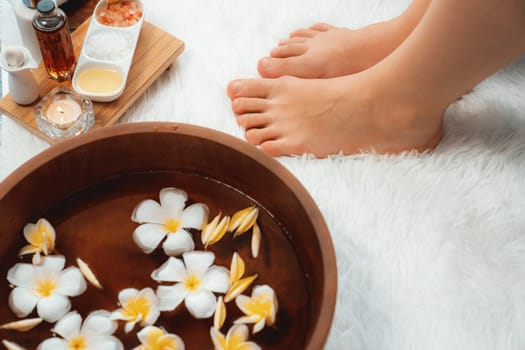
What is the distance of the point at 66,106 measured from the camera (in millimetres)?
1060

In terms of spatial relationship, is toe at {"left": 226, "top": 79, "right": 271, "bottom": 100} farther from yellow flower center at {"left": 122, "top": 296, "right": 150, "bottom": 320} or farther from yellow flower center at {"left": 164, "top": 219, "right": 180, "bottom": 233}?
yellow flower center at {"left": 122, "top": 296, "right": 150, "bottom": 320}

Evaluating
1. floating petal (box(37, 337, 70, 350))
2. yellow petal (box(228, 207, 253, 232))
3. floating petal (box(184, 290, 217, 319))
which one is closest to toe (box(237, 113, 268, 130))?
yellow petal (box(228, 207, 253, 232))

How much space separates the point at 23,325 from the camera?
2.43 feet

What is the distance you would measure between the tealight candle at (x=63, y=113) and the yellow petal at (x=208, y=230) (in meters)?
0.35

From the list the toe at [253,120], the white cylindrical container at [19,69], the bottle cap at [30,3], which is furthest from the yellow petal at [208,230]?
the bottle cap at [30,3]

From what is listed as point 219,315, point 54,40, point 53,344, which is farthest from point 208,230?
point 54,40

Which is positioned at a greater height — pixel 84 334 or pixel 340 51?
pixel 340 51

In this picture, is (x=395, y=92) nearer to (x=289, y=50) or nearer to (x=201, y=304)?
(x=289, y=50)

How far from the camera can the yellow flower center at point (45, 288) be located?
2.53 feet

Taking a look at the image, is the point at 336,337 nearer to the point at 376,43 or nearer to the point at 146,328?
the point at 146,328

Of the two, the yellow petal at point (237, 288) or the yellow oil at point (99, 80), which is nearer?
the yellow petal at point (237, 288)

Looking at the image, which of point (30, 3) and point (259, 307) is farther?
point (30, 3)

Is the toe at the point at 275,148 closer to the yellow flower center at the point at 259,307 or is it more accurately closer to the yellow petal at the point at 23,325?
the yellow flower center at the point at 259,307

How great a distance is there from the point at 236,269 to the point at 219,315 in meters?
0.06
